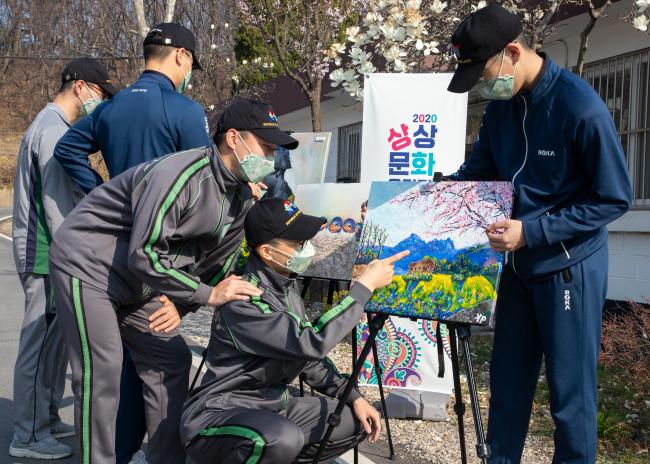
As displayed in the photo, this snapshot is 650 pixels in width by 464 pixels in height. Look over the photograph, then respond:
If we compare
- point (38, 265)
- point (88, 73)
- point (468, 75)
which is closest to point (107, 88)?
point (88, 73)

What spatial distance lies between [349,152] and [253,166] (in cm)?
1233

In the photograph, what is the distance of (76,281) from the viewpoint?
3.42m

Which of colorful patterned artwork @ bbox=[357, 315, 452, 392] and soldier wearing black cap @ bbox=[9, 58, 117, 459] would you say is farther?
colorful patterned artwork @ bbox=[357, 315, 452, 392]

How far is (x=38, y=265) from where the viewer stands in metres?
4.67

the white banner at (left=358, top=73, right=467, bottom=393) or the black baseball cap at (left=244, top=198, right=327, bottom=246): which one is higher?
the white banner at (left=358, top=73, right=467, bottom=393)

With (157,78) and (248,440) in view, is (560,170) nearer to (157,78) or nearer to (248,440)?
(248,440)

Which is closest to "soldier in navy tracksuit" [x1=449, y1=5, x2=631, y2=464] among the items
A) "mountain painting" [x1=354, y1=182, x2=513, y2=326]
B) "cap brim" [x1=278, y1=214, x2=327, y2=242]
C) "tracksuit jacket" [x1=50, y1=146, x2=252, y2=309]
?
"mountain painting" [x1=354, y1=182, x2=513, y2=326]

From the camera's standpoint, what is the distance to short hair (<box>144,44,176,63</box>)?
4.20 meters

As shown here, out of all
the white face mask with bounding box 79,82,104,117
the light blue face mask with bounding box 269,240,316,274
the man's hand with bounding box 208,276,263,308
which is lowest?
the man's hand with bounding box 208,276,263,308

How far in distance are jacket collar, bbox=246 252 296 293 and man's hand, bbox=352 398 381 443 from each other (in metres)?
0.71

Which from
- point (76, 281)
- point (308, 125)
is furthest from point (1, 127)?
point (76, 281)

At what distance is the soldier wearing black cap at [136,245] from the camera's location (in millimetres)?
3301

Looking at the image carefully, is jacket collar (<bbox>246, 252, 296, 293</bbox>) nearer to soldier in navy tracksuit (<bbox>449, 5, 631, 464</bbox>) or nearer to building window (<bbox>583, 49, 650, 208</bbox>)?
soldier in navy tracksuit (<bbox>449, 5, 631, 464</bbox>)

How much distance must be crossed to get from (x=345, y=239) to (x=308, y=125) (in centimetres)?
1312
